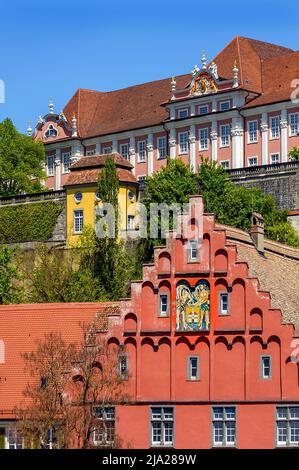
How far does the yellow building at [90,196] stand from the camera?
86875mm

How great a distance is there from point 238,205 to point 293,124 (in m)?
26.7

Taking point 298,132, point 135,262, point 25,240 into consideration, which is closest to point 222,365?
point 135,262

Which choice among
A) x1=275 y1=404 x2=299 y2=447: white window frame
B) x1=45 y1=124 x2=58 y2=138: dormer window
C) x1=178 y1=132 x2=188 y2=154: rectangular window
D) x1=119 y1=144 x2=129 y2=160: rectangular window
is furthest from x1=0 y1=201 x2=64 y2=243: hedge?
x1=275 y1=404 x2=299 y2=447: white window frame

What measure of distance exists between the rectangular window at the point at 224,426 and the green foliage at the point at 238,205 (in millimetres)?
25872

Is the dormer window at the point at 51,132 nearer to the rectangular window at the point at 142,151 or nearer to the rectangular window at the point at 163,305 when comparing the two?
the rectangular window at the point at 142,151

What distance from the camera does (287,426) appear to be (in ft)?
168

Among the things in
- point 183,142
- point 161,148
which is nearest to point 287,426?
point 183,142

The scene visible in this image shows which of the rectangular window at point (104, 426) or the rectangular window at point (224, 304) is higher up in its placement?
the rectangular window at point (224, 304)

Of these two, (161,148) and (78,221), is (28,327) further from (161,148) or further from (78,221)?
(161,148)

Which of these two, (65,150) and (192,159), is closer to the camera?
(192,159)

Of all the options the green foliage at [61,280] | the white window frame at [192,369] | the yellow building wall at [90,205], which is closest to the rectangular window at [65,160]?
the yellow building wall at [90,205]

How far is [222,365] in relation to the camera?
177 feet
